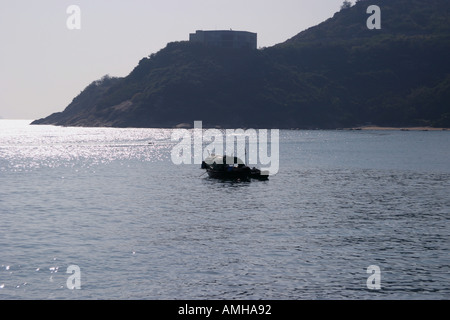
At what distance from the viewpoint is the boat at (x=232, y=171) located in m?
88.1

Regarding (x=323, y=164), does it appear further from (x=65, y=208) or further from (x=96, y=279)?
(x=96, y=279)

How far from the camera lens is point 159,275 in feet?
109

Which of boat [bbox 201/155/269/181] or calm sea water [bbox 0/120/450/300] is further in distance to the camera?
boat [bbox 201/155/269/181]

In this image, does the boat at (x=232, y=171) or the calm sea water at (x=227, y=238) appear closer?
the calm sea water at (x=227, y=238)

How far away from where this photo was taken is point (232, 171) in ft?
291

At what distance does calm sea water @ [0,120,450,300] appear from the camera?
102ft

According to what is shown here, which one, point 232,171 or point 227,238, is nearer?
point 227,238

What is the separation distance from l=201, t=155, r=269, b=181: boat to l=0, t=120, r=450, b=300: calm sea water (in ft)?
7.84

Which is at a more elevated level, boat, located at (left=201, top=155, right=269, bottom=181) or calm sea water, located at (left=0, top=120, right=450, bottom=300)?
boat, located at (left=201, top=155, right=269, bottom=181)

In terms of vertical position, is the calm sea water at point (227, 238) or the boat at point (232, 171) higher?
the boat at point (232, 171)

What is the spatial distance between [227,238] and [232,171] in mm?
44805

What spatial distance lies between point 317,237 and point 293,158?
97.1 m

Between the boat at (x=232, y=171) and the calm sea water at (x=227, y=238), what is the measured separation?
94.0 inches

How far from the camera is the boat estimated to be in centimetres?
8806
